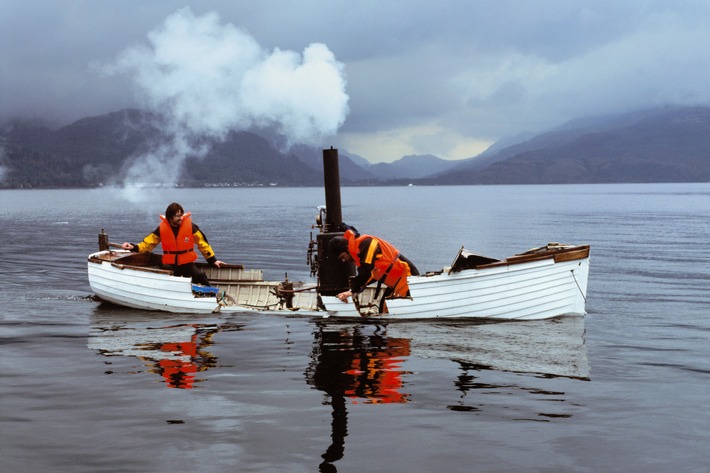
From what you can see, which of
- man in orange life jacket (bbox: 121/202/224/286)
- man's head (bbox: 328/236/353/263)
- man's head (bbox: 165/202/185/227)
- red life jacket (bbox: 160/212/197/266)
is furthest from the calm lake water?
man's head (bbox: 165/202/185/227)

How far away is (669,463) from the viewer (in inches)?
327

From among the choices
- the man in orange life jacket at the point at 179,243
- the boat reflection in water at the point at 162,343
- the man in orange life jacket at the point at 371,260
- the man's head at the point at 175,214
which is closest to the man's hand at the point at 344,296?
the man in orange life jacket at the point at 371,260

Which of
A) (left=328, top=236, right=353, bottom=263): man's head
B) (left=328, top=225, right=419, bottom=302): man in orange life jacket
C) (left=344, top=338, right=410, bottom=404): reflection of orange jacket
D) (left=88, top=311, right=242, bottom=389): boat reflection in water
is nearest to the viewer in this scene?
(left=344, top=338, right=410, bottom=404): reflection of orange jacket

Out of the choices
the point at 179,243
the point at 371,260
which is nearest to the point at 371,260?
the point at 371,260

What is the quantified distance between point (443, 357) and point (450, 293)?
9.31 ft

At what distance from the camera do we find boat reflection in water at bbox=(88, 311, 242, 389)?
12.6 meters

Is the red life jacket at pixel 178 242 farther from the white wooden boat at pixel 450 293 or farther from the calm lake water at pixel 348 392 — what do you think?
the calm lake water at pixel 348 392

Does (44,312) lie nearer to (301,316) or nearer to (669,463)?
(301,316)

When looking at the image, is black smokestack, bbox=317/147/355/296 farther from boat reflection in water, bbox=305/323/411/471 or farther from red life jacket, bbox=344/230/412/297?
red life jacket, bbox=344/230/412/297

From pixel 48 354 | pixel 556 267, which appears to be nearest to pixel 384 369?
pixel 556 267

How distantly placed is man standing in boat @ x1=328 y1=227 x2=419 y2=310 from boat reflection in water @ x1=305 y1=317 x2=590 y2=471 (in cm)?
112

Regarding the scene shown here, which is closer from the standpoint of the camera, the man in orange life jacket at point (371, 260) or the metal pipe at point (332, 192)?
the man in orange life jacket at point (371, 260)

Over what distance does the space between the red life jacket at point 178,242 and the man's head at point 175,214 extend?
0.16 metres

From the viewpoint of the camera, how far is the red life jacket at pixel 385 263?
15.6 m
